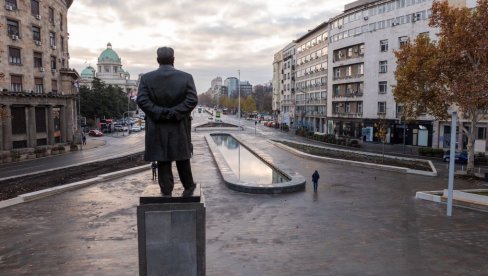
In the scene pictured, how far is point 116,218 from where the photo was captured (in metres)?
17.3

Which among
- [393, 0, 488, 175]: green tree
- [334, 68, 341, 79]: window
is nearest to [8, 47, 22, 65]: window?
[393, 0, 488, 175]: green tree

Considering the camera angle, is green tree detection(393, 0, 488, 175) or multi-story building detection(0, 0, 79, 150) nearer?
green tree detection(393, 0, 488, 175)

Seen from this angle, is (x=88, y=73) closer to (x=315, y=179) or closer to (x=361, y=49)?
(x=361, y=49)

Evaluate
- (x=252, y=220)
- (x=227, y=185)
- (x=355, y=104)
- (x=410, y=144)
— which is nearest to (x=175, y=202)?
(x=252, y=220)

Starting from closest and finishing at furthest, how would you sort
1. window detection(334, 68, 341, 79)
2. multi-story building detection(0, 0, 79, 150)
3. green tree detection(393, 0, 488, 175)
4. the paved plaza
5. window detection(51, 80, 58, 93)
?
the paved plaza < green tree detection(393, 0, 488, 175) < multi-story building detection(0, 0, 79, 150) < window detection(51, 80, 58, 93) < window detection(334, 68, 341, 79)

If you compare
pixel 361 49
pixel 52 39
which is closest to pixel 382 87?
pixel 361 49

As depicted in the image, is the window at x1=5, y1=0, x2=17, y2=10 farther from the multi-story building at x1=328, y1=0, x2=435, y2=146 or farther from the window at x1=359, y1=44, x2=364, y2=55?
the window at x1=359, y1=44, x2=364, y2=55

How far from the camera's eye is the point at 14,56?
40.9m

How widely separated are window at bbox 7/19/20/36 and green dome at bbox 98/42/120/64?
112m

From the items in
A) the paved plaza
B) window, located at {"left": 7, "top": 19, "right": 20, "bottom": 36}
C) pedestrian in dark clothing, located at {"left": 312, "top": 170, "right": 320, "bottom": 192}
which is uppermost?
window, located at {"left": 7, "top": 19, "right": 20, "bottom": 36}

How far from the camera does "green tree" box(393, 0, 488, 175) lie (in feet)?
82.7

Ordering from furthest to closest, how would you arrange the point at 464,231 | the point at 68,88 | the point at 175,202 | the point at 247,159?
the point at 68,88 → the point at 247,159 → the point at 464,231 → the point at 175,202

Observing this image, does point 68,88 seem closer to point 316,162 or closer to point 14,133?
point 14,133

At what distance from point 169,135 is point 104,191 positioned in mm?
16111
